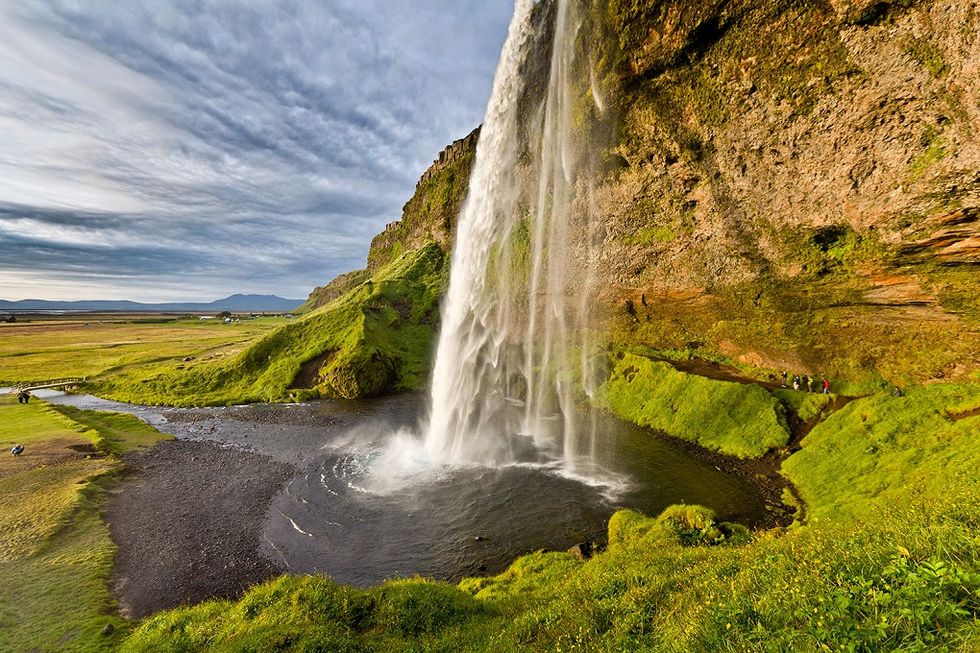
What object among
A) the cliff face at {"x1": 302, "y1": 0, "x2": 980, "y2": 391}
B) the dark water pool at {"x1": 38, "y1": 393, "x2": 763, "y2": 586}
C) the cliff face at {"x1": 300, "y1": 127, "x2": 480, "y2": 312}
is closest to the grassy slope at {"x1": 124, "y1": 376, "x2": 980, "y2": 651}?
the dark water pool at {"x1": 38, "y1": 393, "x2": 763, "y2": 586}

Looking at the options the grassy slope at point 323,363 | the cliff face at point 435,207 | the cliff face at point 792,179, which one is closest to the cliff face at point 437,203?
the cliff face at point 435,207

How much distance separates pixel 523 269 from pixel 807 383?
36381 millimetres

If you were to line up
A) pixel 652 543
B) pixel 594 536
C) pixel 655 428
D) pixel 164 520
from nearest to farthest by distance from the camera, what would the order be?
pixel 652 543 < pixel 594 536 < pixel 164 520 < pixel 655 428

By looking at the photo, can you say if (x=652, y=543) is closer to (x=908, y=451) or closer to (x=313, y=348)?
(x=908, y=451)

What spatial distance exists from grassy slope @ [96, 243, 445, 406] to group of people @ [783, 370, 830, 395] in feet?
152

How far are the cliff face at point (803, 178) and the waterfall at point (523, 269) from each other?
688 centimetres

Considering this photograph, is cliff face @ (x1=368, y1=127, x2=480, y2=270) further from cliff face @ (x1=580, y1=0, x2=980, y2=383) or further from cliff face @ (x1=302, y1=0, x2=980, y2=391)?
cliff face @ (x1=580, y1=0, x2=980, y2=383)

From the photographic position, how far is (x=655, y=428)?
1346 inches

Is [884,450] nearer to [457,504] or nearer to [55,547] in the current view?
[457,504]

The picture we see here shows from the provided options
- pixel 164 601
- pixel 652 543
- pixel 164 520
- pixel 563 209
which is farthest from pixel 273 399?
pixel 652 543

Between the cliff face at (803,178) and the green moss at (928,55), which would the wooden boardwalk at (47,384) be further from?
the green moss at (928,55)

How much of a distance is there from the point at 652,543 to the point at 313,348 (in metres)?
61.5

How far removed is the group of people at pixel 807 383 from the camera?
29219mm

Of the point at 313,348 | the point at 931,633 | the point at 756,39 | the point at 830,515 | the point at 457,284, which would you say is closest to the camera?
the point at 931,633
